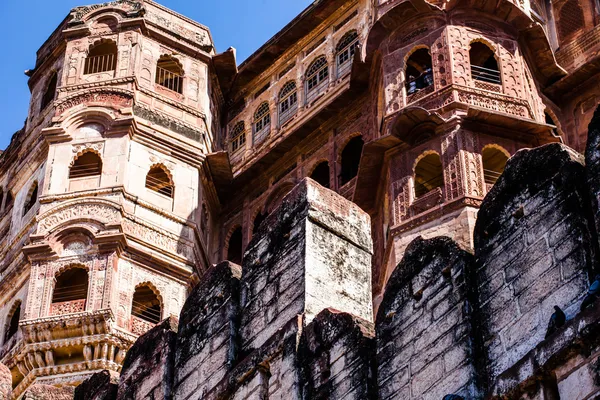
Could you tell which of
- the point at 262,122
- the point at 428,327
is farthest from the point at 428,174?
the point at 428,327

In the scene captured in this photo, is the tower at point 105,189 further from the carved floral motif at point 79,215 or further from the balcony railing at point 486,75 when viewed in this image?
the balcony railing at point 486,75

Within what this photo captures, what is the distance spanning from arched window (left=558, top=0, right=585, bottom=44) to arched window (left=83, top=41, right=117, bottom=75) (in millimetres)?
9244

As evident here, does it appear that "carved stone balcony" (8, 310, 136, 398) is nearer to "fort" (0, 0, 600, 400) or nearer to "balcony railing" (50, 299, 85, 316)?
"fort" (0, 0, 600, 400)

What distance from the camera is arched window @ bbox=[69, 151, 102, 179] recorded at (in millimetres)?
29141

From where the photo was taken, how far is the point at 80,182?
1134 inches

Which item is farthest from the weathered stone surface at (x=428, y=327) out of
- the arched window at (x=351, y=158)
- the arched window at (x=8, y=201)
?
the arched window at (x=8, y=201)

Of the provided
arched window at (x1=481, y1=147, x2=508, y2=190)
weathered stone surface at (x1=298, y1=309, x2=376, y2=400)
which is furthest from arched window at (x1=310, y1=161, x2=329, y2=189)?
weathered stone surface at (x1=298, y1=309, x2=376, y2=400)

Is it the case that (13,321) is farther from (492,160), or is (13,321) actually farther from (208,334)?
(208,334)

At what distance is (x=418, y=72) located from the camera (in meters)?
26.6

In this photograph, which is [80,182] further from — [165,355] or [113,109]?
[165,355]

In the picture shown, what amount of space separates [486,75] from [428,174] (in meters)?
2.28

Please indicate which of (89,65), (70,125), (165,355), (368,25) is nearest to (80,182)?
(70,125)

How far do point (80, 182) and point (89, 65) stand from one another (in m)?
3.59

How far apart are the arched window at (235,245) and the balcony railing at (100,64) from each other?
4242 millimetres
